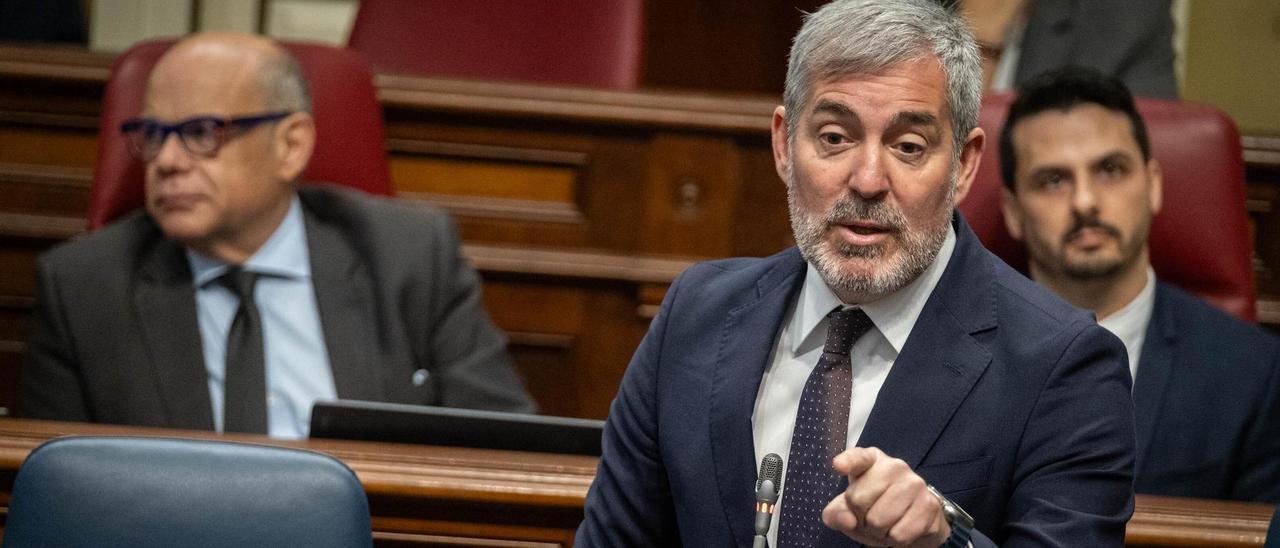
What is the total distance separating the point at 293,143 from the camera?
2.24 meters

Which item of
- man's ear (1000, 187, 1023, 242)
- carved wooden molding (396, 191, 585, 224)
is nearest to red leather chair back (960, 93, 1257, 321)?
man's ear (1000, 187, 1023, 242)

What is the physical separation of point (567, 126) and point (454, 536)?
42.5 inches

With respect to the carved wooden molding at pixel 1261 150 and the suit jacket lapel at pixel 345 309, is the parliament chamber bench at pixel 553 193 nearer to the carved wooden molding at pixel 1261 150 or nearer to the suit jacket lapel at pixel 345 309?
the carved wooden molding at pixel 1261 150

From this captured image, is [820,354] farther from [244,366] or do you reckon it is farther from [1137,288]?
[244,366]

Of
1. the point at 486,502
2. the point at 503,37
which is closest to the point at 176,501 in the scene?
the point at 486,502

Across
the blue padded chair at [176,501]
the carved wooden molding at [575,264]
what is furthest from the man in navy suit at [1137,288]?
the blue padded chair at [176,501]

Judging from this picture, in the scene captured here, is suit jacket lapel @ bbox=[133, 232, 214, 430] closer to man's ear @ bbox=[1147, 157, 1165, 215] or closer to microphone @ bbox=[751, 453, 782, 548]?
microphone @ bbox=[751, 453, 782, 548]

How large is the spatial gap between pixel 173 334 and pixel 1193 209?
1495mm

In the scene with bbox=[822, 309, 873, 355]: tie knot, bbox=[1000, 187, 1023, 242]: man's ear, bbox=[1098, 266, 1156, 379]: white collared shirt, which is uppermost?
bbox=[822, 309, 873, 355]: tie knot

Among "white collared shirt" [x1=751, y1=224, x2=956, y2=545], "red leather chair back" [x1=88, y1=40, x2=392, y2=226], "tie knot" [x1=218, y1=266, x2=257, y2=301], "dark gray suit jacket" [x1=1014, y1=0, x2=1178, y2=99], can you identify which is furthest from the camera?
"dark gray suit jacket" [x1=1014, y1=0, x2=1178, y2=99]

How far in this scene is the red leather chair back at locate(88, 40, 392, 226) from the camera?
2.27 metres

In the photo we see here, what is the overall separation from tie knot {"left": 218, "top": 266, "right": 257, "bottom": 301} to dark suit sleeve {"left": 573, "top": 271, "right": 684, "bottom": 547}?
0.98 m

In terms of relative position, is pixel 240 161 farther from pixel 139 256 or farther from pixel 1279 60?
pixel 1279 60

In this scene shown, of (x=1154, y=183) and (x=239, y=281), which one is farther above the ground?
(x=1154, y=183)
